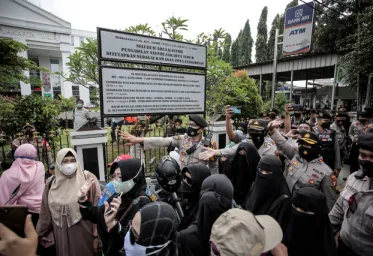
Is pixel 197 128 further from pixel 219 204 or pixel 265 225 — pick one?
pixel 265 225

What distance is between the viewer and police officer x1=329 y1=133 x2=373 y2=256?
1.65 m

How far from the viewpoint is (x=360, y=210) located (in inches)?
66.9

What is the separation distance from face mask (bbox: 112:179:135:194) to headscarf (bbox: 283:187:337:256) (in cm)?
156

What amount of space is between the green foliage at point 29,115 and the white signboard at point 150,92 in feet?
7.99

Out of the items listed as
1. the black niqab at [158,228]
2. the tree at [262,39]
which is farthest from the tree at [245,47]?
the black niqab at [158,228]

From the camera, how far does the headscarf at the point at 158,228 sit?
1.35 m

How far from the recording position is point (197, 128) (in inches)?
130

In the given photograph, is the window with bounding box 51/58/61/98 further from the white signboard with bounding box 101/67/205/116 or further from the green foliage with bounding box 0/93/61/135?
the white signboard with bounding box 101/67/205/116

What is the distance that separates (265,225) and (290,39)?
433 inches

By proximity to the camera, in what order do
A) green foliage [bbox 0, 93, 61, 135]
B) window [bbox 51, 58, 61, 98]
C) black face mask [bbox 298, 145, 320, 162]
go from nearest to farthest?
black face mask [bbox 298, 145, 320, 162], green foliage [bbox 0, 93, 61, 135], window [bbox 51, 58, 61, 98]

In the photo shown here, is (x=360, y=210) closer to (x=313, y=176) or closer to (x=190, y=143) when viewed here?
(x=313, y=176)

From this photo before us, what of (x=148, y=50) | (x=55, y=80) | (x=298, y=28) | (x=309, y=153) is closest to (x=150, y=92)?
(x=148, y=50)

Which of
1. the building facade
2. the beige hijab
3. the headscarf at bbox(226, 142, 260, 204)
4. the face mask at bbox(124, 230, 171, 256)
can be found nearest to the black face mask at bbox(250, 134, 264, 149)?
the headscarf at bbox(226, 142, 260, 204)

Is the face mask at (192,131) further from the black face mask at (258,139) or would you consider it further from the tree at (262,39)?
the tree at (262,39)
